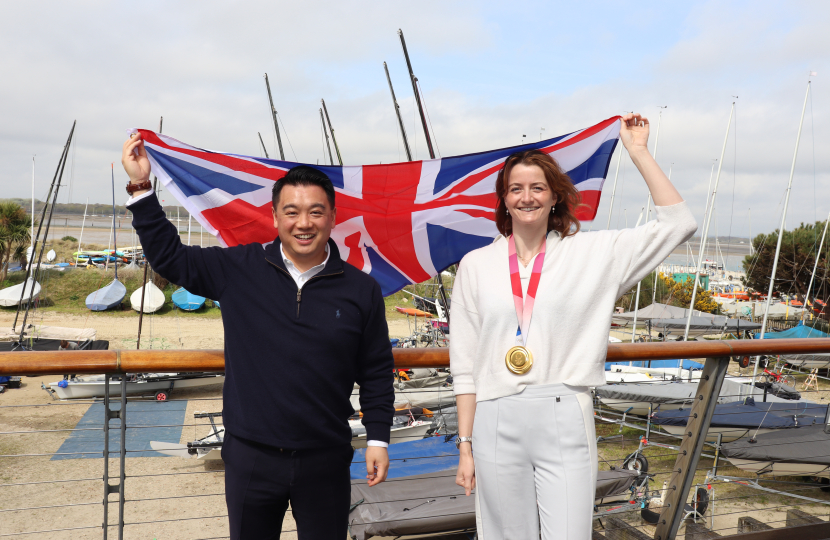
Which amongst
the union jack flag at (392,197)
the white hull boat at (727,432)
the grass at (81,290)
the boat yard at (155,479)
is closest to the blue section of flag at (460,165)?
the union jack flag at (392,197)

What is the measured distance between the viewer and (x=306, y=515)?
1.97 meters

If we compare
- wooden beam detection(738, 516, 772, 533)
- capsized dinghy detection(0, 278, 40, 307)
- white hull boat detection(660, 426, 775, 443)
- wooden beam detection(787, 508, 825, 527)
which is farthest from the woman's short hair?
capsized dinghy detection(0, 278, 40, 307)

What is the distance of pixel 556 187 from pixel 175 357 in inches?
60.4

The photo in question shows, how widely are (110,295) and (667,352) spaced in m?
31.0

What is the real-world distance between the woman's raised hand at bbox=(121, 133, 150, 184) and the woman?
3.81 feet

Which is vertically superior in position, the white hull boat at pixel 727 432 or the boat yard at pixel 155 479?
the white hull boat at pixel 727 432

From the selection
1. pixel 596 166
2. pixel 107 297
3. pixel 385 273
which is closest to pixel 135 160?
pixel 385 273

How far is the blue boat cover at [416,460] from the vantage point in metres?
8.14

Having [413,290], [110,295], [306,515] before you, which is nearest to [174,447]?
[306,515]

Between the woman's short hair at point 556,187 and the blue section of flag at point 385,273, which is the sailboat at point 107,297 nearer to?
the blue section of flag at point 385,273

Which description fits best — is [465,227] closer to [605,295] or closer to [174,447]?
[605,295]

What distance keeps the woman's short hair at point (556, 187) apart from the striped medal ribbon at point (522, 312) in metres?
0.14

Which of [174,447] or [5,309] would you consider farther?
[5,309]

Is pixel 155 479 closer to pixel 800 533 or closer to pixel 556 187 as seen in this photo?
pixel 800 533
